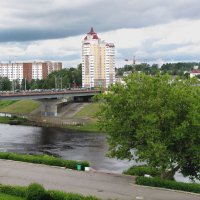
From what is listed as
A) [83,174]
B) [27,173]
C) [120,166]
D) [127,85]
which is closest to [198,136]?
[127,85]

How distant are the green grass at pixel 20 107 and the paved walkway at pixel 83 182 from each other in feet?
319

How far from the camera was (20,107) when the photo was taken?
5896 inches

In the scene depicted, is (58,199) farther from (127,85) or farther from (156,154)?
(127,85)

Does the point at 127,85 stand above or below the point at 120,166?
above

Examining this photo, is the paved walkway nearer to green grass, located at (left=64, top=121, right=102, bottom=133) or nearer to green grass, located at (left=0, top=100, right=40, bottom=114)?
green grass, located at (left=64, top=121, right=102, bottom=133)

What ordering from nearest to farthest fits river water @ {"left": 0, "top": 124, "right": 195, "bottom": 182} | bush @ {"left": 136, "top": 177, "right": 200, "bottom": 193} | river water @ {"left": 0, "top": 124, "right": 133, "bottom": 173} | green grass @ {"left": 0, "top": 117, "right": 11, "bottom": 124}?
bush @ {"left": 136, "top": 177, "right": 200, "bottom": 193} < river water @ {"left": 0, "top": 124, "right": 195, "bottom": 182} < river water @ {"left": 0, "top": 124, "right": 133, "bottom": 173} < green grass @ {"left": 0, "top": 117, "right": 11, "bottom": 124}

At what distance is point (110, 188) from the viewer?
3588cm

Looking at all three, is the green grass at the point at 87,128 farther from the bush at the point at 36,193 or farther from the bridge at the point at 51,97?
the bush at the point at 36,193

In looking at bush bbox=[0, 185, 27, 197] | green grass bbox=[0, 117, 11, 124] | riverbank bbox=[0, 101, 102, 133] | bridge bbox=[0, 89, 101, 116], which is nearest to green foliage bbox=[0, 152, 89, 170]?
bush bbox=[0, 185, 27, 197]

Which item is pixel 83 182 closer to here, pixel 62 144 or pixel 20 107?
pixel 62 144

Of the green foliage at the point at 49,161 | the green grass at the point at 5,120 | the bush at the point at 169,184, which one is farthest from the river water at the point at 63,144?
the bush at the point at 169,184

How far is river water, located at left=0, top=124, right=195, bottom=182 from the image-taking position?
204 feet

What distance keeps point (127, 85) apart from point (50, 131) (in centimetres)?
6698

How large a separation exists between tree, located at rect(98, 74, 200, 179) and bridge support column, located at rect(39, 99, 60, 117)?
8917cm
